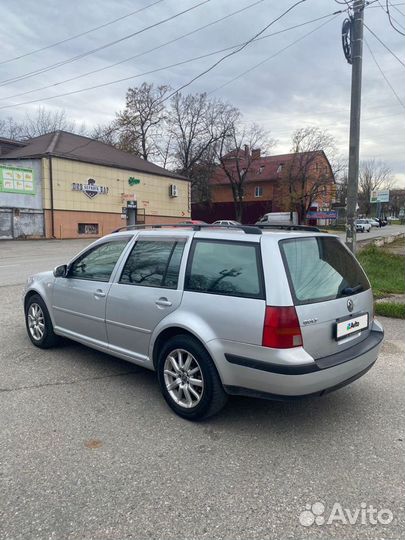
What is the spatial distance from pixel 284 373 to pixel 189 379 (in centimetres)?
85

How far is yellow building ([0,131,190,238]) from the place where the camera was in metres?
27.7

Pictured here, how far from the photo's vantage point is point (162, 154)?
4928 cm

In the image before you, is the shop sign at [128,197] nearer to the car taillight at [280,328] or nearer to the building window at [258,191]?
the building window at [258,191]

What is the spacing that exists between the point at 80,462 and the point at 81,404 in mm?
880

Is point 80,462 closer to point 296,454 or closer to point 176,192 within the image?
point 296,454

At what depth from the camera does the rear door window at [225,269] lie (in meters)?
3.07

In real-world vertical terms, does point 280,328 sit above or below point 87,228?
below

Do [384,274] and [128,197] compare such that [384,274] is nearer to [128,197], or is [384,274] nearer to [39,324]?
[39,324]

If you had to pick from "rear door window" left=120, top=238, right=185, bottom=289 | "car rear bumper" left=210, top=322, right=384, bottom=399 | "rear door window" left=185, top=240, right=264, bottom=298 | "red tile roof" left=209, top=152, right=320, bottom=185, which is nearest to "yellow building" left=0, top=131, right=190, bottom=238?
"red tile roof" left=209, top=152, right=320, bottom=185

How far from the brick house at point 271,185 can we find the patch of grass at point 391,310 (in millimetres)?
38434

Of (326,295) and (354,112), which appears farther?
(354,112)

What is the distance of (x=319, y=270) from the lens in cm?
329

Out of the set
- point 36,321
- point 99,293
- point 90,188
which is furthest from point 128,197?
point 99,293

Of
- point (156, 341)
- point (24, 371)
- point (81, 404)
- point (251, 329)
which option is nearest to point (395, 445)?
point (251, 329)
